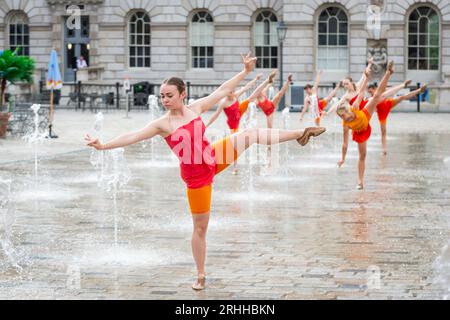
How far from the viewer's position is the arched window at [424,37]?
44.1 m

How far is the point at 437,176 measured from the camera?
1827cm

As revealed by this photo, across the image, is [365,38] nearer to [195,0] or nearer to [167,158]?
[195,0]

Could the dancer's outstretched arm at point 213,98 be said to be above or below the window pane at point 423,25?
below

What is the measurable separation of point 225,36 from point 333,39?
4.57m

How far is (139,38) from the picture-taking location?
47.4 meters

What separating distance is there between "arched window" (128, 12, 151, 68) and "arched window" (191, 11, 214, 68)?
2040 mm

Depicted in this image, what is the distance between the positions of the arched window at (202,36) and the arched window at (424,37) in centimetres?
846

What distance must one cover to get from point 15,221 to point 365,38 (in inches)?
1278

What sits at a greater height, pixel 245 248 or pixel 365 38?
pixel 365 38

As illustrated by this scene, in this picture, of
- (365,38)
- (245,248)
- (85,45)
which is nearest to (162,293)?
(245,248)

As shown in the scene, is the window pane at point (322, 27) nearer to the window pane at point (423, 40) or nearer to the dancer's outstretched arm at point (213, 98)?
the window pane at point (423, 40)

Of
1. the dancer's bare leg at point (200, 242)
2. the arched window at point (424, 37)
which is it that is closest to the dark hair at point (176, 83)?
the dancer's bare leg at point (200, 242)

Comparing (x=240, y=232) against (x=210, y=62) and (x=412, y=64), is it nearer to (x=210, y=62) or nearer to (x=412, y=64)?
(x=412, y=64)

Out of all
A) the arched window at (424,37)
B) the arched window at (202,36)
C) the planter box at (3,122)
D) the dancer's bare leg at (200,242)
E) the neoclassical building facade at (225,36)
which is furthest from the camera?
the arched window at (202,36)
